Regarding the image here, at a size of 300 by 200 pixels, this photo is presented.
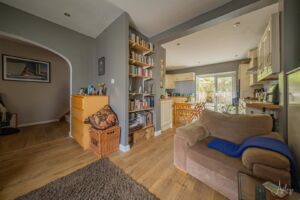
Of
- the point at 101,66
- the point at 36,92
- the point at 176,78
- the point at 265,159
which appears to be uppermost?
the point at 176,78

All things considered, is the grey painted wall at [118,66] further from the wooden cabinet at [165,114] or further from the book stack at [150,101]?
the wooden cabinet at [165,114]

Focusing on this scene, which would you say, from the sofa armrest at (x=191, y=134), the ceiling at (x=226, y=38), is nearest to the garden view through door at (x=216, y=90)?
the ceiling at (x=226, y=38)

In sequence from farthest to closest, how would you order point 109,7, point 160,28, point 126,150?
Result: point 160,28 → point 126,150 → point 109,7

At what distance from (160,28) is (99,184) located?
2997 mm

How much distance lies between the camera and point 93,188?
4.53ft

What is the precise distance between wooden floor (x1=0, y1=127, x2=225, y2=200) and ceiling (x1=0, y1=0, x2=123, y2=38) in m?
2.60

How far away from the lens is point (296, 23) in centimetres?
141

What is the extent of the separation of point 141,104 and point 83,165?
157 cm

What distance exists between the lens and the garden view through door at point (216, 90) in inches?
212

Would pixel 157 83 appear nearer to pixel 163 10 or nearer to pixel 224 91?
pixel 163 10

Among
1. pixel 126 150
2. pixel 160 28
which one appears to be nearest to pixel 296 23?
pixel 160 28

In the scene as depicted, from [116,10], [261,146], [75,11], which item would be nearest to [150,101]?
[116,10]

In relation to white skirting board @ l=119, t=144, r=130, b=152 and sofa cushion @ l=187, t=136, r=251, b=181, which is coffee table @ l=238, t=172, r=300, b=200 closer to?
sofa cushion @ l=187, t=136, r=251, b=181

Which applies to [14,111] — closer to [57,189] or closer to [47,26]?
[47,26]
